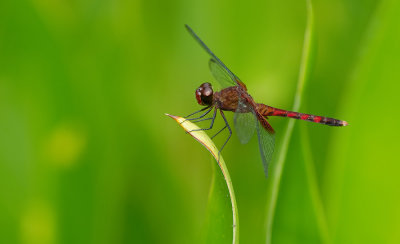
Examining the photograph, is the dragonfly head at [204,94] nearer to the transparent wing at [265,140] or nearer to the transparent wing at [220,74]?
the transparent wing at [220,74]

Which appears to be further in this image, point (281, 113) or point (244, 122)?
point (281, 113)

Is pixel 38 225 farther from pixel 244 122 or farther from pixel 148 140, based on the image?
pixel 244 122

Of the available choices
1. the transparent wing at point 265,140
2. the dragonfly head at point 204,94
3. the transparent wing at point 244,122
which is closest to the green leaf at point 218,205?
the transparent wing at point 265,140

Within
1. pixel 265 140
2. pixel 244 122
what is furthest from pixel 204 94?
pixel 265 140

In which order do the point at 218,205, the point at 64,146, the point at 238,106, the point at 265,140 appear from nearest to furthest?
1. the point at 218,205
2. the point at 64,146
3. the point at 265,140
4. the point at 238,106

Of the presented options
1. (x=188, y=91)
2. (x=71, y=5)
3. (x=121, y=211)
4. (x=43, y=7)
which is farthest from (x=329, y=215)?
(x=71, y=5)

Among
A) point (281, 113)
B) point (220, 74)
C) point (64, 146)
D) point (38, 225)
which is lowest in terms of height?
point (38, 225)

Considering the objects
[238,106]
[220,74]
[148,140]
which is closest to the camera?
[148,140]
